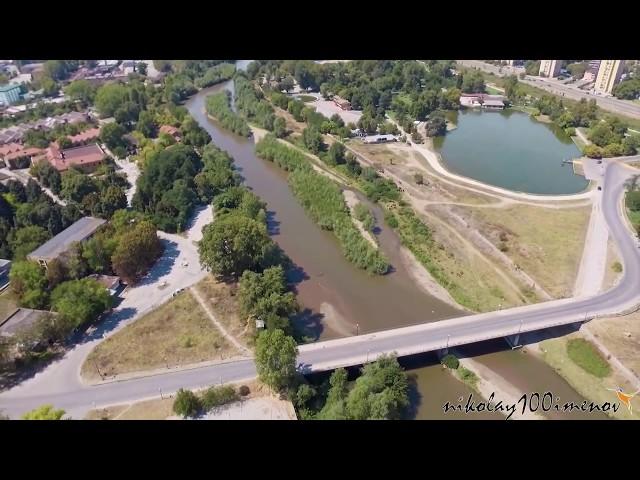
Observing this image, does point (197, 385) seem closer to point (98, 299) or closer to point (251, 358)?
point (251, 358)

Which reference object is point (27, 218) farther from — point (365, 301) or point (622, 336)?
point (622, 336)

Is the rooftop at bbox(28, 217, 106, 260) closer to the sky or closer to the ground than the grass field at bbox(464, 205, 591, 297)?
closer to the sky

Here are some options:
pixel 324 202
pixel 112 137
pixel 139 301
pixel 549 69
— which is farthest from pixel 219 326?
pixel 549 69

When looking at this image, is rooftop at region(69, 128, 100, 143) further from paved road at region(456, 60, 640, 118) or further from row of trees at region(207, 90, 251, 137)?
paved road at region(456, 60, 640, 118)

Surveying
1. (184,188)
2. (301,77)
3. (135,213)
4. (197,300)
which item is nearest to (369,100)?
(301,77)

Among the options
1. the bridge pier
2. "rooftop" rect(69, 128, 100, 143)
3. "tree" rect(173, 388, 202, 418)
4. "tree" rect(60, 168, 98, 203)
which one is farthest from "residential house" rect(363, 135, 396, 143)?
"tree" rect(173, 388, 202, 418)

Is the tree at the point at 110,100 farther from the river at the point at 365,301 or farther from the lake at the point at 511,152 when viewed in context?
the lake at the point at 511,152

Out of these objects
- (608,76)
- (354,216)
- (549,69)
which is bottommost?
(354,216)
